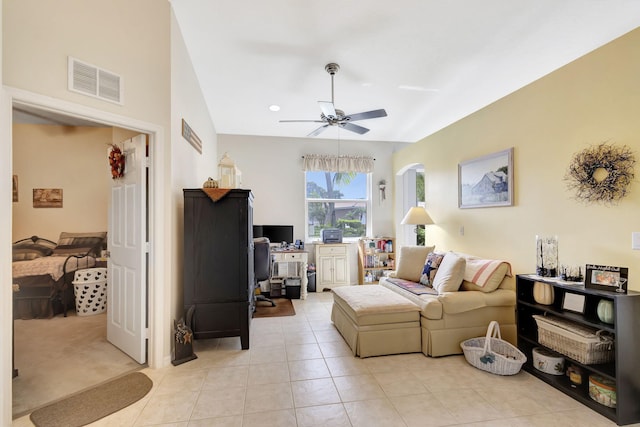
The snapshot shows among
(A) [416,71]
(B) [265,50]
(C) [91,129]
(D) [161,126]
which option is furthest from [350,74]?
(C) [91,129]

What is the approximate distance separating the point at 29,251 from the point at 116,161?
271 centimetres

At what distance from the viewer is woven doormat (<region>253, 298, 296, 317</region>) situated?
411 centimetres

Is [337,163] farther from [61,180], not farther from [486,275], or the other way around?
[61,180]

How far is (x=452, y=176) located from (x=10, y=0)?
14.6 ft

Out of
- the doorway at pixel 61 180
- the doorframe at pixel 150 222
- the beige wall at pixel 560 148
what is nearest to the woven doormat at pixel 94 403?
the doorframe at pixel 150 222

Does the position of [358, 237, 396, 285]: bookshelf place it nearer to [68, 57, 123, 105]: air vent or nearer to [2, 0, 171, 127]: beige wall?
[2, 0, 171, 127]: beige wall

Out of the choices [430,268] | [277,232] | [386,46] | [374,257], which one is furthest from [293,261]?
[386,46]

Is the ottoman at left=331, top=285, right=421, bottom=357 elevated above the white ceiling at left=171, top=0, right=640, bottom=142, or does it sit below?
below

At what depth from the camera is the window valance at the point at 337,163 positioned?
5657mm

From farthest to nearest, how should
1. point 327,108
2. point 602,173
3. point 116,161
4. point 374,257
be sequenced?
point 374,257 → point 327,108 → point 116,161 → point 602,173

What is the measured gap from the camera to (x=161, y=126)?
8.36ft

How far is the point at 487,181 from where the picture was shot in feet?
11.4

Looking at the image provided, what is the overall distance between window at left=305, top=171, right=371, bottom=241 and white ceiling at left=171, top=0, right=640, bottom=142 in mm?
1780

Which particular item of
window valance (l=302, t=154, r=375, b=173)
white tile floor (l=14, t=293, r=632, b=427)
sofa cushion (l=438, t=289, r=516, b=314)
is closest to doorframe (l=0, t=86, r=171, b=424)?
white tile floor (l=14, t=293, r=632, b=427)
